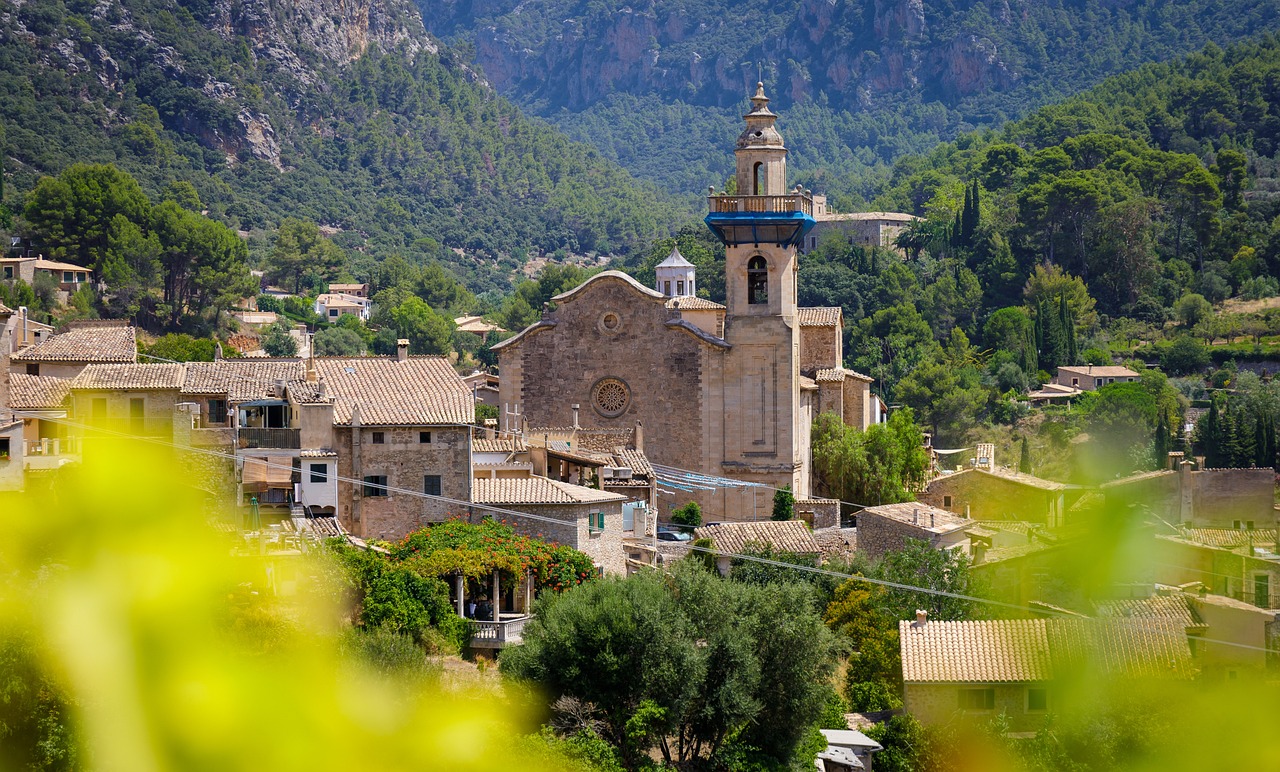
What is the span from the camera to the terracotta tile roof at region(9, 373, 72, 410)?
31.8 metres

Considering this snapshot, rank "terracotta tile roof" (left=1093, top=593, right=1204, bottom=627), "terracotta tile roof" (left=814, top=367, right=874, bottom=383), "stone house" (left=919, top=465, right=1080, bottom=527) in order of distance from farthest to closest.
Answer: "terracotta tile roof" (left=814, top=367, right=874, bottom=383)
"stone house" (left=919, top=465, right=1080, bottom=527)
"terracotta tile roof" (left=1093, top=593, right=1204, bottom=627)

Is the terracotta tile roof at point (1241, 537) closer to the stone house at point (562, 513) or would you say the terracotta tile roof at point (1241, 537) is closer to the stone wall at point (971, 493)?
the stone house at point (562, 513)

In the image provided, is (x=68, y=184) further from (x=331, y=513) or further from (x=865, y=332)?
(x=331, y=513)

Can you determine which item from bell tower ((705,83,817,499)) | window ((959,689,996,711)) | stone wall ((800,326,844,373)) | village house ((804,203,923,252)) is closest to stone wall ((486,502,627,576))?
window ((959,689,996,711))

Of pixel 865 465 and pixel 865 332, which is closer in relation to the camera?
pixel 865 465

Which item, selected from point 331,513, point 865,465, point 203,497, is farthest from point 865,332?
point 203,497

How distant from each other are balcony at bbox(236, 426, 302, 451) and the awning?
0.80 ft

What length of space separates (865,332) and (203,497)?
10392cm

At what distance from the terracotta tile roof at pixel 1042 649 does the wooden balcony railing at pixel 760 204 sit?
1802 centimetres

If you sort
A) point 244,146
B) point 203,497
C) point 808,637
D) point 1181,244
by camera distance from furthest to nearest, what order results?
point 244,146 < point 1181,244 < point 808,637 < point 203,497

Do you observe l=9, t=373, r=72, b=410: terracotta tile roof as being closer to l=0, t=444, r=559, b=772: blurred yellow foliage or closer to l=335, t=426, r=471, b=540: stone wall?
l=335, t=426, r=471, b=540: stone wall

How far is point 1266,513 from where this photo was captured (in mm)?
39031

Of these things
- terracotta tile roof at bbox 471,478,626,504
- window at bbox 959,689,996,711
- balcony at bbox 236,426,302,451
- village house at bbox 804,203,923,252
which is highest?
village house at bbox 804,203,923,252

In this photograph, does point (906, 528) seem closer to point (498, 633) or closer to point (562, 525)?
point (562, 525)
